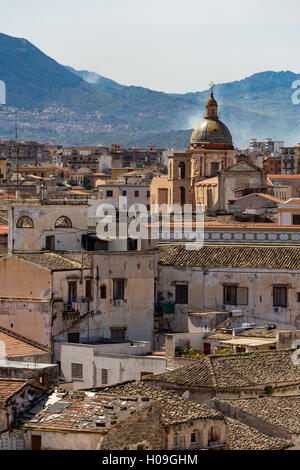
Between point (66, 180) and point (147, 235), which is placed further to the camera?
point (66, 180)

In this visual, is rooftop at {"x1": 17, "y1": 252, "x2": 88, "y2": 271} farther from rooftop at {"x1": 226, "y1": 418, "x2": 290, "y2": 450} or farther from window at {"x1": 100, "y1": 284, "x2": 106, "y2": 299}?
rooftop at {"x1": 226, "y1": 418, "x2": 290, "y2": 450}

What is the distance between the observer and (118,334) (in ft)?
118

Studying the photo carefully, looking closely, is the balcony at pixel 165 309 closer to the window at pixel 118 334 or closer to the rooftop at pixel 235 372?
the window at pixel 118 334

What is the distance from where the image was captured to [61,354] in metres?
33.0

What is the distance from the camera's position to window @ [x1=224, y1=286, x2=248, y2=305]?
123 feet

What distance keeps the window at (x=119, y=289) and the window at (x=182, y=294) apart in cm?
233

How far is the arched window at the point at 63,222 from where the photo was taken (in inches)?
1480

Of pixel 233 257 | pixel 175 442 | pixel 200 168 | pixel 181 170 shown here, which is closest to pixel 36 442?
pixel 175 442

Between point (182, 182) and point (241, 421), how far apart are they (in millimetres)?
49274

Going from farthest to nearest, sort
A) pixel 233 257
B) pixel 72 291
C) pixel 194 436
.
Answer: pixel 233 257 < pixel 72 291 < pixel 194 436

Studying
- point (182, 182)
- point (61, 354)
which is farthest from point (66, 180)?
point (61, 354)

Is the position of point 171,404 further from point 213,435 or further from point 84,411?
point 84,411

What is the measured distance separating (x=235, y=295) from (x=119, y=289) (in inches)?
145
